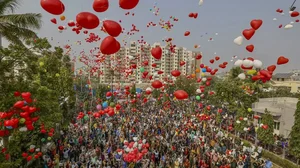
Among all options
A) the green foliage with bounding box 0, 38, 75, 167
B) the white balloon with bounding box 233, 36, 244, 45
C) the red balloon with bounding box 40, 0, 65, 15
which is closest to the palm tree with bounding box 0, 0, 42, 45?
the green foliage with bounding box 0, 38, 75, 167

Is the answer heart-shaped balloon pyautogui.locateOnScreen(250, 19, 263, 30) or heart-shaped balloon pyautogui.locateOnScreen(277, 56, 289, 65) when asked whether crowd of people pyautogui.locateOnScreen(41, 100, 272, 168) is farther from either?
heart-shaped balloon pyautogui.locateOnScreen(250, 19, 263, 30)

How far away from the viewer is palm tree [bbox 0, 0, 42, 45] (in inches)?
344

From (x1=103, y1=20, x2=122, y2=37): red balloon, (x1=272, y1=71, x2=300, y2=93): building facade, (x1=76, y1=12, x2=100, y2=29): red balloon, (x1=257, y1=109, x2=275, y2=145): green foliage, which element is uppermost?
(x1=76, y1=12, x2=100, y2=29): red balloon

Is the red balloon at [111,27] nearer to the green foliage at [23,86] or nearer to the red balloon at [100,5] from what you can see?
the red balloon at [100,5]

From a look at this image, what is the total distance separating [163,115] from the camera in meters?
25.2

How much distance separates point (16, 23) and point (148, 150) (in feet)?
30.6

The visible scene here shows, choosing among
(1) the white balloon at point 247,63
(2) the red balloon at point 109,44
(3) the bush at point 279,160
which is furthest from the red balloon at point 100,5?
(3) the bush at point 279,160

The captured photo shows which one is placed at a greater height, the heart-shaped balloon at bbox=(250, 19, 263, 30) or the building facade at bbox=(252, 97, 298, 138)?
the heart-shaped balloon at bbox=(250, 19, 263, 30)

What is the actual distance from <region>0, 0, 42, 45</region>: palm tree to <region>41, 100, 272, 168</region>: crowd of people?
242 inches

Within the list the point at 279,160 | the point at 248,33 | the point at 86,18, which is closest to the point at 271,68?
the point at 248,33

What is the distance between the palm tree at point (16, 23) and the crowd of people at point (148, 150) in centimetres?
614

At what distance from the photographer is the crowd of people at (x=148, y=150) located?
1212 cm

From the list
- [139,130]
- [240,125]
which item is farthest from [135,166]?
[240,125]

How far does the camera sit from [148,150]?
14195mm
